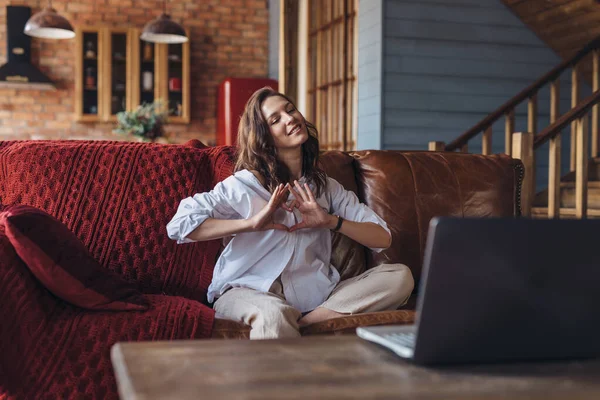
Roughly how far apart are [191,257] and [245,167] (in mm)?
331

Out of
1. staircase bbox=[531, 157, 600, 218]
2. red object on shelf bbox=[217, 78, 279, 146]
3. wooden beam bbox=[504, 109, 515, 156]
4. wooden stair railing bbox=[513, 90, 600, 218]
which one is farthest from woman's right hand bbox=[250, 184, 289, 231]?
red object on shelf bbox=[217, 78, 279, 146]

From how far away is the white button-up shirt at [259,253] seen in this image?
2.04 meters

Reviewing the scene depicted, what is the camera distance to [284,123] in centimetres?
212

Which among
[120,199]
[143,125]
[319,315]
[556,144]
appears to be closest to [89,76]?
[143,125]

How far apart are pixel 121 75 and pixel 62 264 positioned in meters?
6.13

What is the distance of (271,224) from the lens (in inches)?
76.9

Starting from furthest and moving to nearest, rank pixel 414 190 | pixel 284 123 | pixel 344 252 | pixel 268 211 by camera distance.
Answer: pixel 414 190 → pixel 344 252 → pixel 284 123 → pixel 268 211

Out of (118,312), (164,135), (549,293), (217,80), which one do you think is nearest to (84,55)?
(217,80)

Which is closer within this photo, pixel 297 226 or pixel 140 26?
pixel 297 226

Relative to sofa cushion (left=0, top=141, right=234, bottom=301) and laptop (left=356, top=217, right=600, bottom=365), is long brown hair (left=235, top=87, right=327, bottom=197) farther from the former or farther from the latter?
laptop (left=356, top=217, right=600, bottom=365)

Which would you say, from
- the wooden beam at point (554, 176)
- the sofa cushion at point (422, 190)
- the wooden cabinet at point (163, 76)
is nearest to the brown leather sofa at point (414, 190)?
the sofa cushion at point (422, 190)

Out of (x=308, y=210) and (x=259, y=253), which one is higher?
(x=308, y=210)

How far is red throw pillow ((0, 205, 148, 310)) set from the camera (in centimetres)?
168

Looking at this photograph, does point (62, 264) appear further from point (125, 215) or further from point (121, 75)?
point (121, 75)
